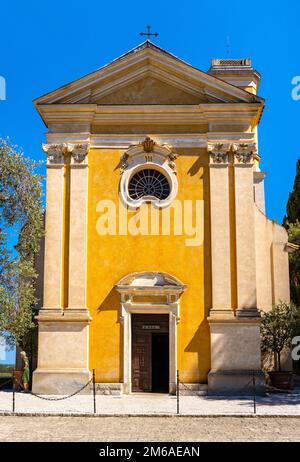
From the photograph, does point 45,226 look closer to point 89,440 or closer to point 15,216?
point 15,216

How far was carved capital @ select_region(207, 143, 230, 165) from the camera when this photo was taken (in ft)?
70.9

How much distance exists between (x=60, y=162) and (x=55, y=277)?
3.82 meters

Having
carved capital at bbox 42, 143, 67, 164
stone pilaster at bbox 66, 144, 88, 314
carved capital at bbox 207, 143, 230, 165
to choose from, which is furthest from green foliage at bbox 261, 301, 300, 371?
carved capital at bbox 42, 143, 67, 164

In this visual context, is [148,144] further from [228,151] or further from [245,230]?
[245,230]

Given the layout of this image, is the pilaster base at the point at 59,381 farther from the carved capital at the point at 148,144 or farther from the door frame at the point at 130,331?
the carved capital at the point at 148,144

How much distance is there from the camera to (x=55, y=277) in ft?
69.2

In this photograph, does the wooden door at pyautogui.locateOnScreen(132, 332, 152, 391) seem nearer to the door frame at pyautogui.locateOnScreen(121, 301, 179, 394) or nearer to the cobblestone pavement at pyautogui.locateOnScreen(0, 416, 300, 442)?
the door frame at pyautogui.locateOnScreen(121, 301, 179, 394)

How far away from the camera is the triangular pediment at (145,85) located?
2180 centimetres

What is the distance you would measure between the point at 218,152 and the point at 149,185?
2.53m

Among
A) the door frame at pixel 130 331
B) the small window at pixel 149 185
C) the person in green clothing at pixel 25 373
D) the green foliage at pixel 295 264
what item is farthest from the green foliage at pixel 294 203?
the person in green clothing at pixel 25 373

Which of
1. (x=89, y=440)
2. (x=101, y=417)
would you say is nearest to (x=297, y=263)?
(x=101, y=417)

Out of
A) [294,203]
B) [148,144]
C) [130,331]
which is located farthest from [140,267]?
[294,203]

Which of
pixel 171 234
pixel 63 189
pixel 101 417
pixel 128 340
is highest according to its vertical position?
pixel 63 189

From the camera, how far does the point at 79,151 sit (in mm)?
21734
